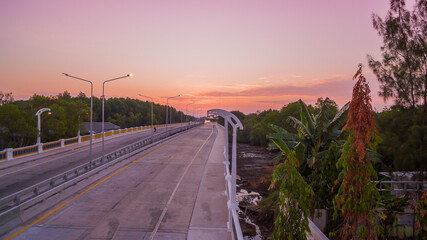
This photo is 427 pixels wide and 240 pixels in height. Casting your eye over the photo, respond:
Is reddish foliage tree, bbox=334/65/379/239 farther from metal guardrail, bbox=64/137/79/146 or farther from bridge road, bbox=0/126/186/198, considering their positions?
metal guardrail, bbox=64/137/79/146

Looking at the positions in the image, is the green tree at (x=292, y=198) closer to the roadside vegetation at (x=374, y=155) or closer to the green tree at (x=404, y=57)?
the roadside vegetation at (x=374, y=155)

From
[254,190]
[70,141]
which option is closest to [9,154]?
[70,141]

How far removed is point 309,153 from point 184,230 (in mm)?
7481

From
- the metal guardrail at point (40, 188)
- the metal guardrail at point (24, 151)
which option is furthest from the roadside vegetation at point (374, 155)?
the metal guardrail at point (24, 151)

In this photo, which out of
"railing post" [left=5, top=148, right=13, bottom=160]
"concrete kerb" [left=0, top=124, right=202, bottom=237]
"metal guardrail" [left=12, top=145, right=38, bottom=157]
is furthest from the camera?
"metal guardrail" [left=12, top=145, right=38, bottom=157]

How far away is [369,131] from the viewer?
5586mm

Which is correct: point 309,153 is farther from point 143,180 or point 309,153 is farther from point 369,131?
point 143,180

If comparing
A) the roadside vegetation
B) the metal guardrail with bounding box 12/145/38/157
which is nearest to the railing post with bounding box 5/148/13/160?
the metal guardrail with bounding box 12/145/38/157

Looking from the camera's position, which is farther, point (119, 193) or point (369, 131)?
point (119, 193)

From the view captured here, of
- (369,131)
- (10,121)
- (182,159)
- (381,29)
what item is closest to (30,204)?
(369,131)

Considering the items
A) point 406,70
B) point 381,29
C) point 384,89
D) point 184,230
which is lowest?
point 184,230

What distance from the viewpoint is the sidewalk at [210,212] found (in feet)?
42.2

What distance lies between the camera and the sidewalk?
12.9 meters

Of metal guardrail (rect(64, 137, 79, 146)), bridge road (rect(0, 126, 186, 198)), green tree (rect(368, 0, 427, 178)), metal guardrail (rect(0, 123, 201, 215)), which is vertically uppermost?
green tree (rect(368, 0, 427, 178))
